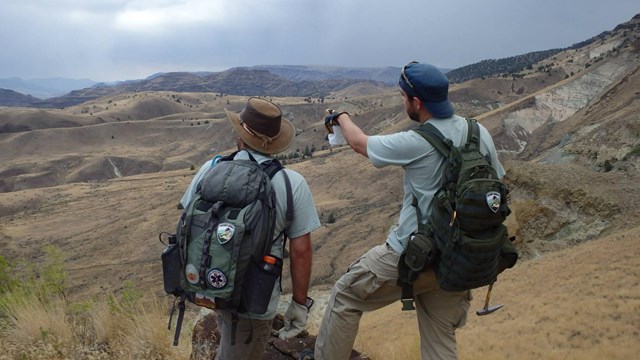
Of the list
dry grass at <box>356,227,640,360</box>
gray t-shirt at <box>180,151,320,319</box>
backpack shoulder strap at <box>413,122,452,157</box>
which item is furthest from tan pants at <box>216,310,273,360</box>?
dry grass at <box>356,227,640,360</box>

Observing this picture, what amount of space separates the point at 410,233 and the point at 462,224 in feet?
1.26

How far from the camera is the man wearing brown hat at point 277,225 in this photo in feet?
9.39

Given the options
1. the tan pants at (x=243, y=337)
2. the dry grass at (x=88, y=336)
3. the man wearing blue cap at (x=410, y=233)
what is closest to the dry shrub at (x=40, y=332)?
the dry grass at (x=88, y=336)

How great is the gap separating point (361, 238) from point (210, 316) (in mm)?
16583

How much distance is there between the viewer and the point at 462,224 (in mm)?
2713

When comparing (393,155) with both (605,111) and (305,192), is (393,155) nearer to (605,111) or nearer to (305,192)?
(305,192)

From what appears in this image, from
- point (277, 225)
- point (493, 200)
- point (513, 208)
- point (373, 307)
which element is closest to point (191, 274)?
point (277, 225)

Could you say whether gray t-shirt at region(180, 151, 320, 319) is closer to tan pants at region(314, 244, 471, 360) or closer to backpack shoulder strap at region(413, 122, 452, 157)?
tan pants at region(314, 244, 471, 360)

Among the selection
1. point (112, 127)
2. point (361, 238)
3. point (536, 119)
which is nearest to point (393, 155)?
point (361, 238)

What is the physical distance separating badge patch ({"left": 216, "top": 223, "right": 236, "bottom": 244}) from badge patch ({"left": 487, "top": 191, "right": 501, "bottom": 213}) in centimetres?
136

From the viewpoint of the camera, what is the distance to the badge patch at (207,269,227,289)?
8.52 ft

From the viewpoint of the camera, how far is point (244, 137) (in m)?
3.03

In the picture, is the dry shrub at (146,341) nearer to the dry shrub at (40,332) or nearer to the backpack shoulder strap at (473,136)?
the dry shrub at (40,332)

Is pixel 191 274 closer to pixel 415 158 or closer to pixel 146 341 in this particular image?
pixel 415 158
